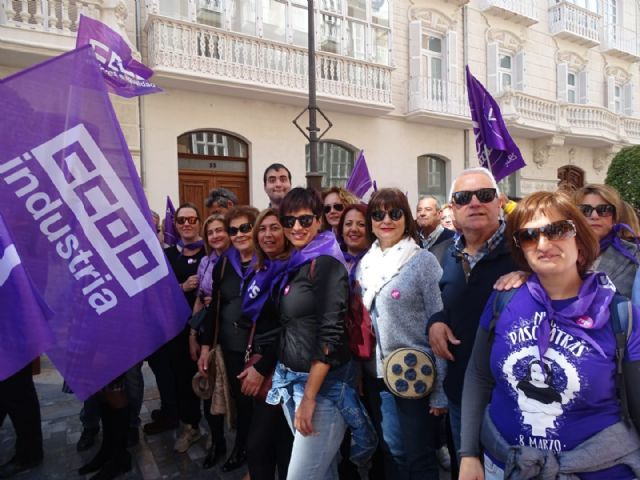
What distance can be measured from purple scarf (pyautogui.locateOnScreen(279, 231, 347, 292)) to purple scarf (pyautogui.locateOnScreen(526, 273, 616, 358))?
1035mm

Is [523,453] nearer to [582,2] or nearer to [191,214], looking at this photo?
[191,214]

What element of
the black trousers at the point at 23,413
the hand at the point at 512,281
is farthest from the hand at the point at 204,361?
the hand at the point at 512,281

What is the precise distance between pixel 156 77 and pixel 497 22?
9.99m

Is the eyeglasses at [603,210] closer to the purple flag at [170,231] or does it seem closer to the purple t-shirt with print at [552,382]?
the purple t-shirt with print at [552,382]

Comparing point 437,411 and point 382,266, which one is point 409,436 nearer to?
A: point 437,411

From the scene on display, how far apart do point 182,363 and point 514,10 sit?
1372cm

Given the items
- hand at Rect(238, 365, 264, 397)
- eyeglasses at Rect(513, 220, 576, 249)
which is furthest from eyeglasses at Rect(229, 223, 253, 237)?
eyeglasses at Rect(513, 220, 576, 249)

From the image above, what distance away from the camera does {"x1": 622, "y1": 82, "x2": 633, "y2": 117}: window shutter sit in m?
16.5

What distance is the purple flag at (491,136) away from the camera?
403cm

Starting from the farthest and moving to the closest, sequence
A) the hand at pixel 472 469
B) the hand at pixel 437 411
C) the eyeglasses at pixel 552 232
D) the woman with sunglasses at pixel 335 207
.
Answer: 1. the woman with sunglasses at pixel 335 207
2. the hand at pixel 437 411
3. the hand at pixel 472 469
4. the eyeglasses at pixel 552 232

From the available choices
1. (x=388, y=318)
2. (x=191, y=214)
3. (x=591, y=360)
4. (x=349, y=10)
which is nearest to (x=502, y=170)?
(x=388, y=318)

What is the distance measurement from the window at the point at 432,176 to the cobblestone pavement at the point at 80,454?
975 centimetres

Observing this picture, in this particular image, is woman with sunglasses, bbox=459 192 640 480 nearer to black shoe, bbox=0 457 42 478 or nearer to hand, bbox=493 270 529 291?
hand, bbox=493 270 529 291

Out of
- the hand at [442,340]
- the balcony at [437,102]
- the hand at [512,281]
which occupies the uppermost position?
the balcony at [437,102]
